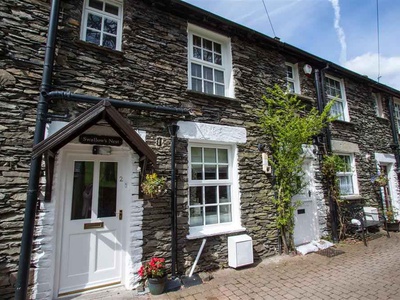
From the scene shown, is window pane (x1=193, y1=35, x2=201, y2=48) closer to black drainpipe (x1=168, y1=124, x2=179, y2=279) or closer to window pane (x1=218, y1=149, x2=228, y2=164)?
black drainpipe (x1=168, y1=124, x2=179, y2=279)

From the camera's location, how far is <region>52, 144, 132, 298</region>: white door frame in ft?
10.9

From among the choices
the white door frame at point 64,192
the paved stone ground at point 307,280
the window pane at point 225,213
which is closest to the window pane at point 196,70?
the white door frame at point 64,192

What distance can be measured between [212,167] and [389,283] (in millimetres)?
3713

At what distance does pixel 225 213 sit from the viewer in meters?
4.91

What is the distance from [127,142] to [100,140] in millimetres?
446

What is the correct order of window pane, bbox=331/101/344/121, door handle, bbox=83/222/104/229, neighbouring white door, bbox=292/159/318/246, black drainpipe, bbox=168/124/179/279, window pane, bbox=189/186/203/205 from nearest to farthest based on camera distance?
door handle, bbox=83/222/104/229 → black drainpipe, bbox=168/124/179/279 → window pane, bbox=189/186/203/205 → neighbouring white door, bbox=292/159/318/246 → window pane, bbox=331/101/344/121

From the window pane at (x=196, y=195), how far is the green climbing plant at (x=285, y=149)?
1945mm

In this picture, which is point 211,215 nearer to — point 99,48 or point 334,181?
point 99,48

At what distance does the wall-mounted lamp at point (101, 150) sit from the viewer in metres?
3.71

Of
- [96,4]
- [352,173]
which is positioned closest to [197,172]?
[96,4]

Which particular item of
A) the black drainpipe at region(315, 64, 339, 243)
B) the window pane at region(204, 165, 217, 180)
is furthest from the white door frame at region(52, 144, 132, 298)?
the black drainpipe at region(315, 64, 339, 243)

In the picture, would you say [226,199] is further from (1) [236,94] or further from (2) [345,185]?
(2) [345,185]

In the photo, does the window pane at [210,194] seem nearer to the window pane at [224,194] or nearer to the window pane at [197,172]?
the window pane at [224,194]

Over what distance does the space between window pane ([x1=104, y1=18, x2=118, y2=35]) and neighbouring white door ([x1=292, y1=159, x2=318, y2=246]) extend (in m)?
5.84
